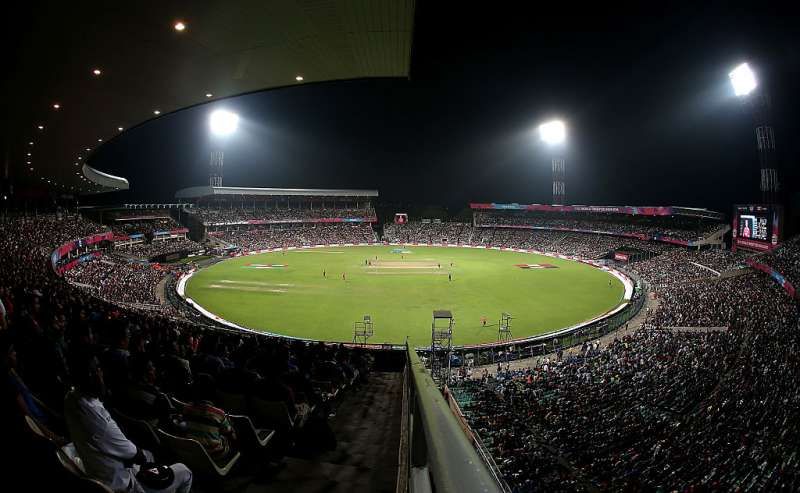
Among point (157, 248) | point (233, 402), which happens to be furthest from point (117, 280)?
point (233, 402)

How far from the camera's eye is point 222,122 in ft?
205

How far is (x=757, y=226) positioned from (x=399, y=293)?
33.2m

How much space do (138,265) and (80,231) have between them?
5718 millimetres

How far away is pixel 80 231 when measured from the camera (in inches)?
1614

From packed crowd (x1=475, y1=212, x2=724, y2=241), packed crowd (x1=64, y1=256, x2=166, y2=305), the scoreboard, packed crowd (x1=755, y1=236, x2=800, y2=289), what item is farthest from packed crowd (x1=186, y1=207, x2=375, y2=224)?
packed crowd (x1=755, y1=236, x2=800, y2=289)

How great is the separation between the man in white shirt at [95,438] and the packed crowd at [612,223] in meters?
61.7

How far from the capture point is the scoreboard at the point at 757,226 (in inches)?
1515

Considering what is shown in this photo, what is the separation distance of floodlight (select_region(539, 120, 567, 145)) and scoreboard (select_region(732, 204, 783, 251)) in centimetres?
2854

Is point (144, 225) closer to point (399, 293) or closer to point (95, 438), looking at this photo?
point (399, 293)

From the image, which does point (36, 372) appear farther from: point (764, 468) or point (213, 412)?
point (764, 468)

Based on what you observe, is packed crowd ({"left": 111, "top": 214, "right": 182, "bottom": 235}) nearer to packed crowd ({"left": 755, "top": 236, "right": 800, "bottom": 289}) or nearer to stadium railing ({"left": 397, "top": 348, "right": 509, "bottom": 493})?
stadium railing ({"left": 397, "top": 348, "right": 509, "bottom": 493})

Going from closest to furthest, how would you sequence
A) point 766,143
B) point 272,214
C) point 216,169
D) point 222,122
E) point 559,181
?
1. point 766,143
2. point 222,122
3. point 216,169
4. point 559,181
5. point 272,214

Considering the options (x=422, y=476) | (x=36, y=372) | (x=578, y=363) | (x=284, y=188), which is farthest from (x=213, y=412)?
(x=284, y=188)

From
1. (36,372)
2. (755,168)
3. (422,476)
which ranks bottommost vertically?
(36,372)
